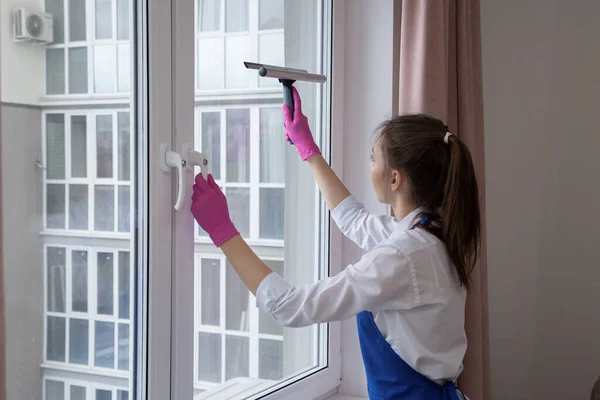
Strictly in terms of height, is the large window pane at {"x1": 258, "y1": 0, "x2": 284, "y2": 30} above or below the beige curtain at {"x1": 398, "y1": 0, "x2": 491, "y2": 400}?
above

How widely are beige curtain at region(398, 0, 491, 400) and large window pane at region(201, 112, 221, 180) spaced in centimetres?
51

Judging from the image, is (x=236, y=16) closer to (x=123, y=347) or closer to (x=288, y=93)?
(x=288, y=93)

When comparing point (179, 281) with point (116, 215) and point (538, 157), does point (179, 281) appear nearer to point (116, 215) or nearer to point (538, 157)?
point (116, 215)

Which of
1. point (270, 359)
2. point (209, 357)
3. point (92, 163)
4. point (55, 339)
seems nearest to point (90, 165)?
point (92, 163)

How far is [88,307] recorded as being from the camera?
1.20 meters

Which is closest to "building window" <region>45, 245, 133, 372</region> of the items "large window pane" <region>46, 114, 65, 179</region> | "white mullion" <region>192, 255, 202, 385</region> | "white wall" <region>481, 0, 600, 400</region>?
"large window pane" <region>46, 114, 65, 179</region>

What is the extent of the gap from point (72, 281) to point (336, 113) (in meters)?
1.05

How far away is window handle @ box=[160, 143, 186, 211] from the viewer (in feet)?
4.17

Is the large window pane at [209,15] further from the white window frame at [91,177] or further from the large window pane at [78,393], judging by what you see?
the large window pane at [78,393]

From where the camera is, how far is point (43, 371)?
43.6 inches

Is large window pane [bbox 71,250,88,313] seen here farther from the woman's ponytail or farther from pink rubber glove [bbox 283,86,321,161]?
the woman's ponytail

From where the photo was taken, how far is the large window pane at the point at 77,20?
114cm

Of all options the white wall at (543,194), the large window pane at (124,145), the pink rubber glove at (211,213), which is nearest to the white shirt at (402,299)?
the pink rubber glove at (211,213)

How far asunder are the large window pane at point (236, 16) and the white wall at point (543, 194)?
52.5 inches
